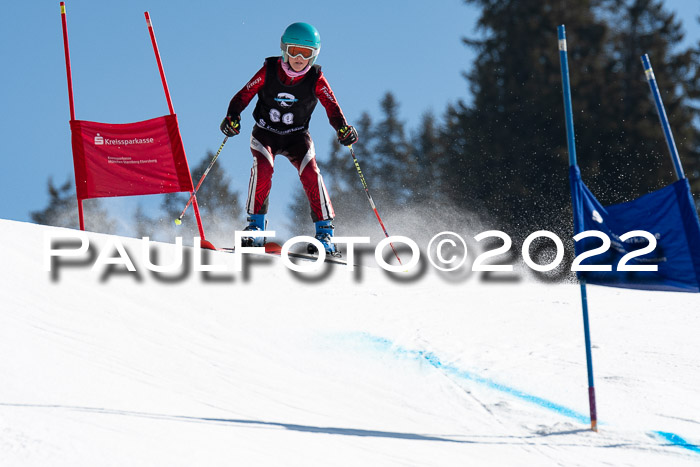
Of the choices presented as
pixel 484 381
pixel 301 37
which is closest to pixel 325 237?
pixel 301 37

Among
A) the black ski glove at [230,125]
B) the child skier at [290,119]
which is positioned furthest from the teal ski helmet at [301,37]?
the black ski glove at [230,125]

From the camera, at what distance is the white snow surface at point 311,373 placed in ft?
10.2

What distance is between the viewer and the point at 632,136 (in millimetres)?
18719

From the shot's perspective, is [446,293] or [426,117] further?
[426,117]

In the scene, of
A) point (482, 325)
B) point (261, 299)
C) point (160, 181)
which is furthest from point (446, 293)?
point (160, 181)

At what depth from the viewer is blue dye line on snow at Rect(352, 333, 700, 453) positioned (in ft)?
13.8

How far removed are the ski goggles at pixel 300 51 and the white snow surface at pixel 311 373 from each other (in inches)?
81.7

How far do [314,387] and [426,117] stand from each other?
27.9 m

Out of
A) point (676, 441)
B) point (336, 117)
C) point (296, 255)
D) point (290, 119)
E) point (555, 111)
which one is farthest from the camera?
point (555, 111)

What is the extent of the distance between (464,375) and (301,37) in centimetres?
315

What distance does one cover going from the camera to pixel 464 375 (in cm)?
507

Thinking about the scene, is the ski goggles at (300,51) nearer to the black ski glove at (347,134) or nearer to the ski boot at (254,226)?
the black ski glove at (347,134)

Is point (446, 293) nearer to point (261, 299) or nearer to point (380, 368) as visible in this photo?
point (261, 299)

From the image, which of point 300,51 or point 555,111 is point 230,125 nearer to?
point 300,51
